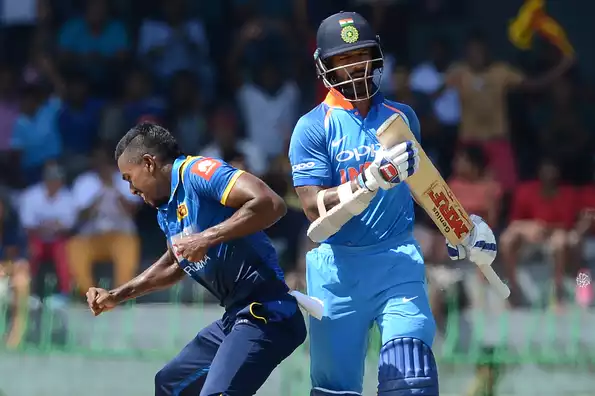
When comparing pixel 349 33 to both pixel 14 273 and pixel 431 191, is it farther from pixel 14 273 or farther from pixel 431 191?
pixel 14 273

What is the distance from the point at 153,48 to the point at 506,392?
602 centimetres

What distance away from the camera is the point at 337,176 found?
18.1 feet

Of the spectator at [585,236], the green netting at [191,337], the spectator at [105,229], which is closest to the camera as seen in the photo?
the green netting at [191,337]

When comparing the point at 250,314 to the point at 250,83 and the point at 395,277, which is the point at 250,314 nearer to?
the point at 395,277

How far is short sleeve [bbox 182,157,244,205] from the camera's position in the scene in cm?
529

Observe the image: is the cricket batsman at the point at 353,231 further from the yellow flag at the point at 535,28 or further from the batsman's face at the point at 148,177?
the yellow flag at the point at 535,28

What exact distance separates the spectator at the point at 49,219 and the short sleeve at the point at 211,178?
5802 millimetres

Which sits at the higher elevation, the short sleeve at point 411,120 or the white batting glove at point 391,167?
the short sleeve at point 411,120

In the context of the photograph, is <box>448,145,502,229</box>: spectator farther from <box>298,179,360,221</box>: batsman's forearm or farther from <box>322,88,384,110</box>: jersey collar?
<box>298,179,360,221</box>: batsman's forearm

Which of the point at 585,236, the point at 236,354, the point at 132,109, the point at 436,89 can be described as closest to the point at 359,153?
the point at 236,354

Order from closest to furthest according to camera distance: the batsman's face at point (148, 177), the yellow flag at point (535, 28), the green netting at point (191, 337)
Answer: the batsman's face at point (148, 177), the green netting at point (191, 337), the yellow flag at point (535, 28)

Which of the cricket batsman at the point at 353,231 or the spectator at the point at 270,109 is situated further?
the spectator at the point at 270,109

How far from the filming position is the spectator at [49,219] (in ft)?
36.3

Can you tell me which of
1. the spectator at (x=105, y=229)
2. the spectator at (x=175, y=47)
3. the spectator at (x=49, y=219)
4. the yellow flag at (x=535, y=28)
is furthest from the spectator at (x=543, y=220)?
the spectator at (x=49, y=219)
